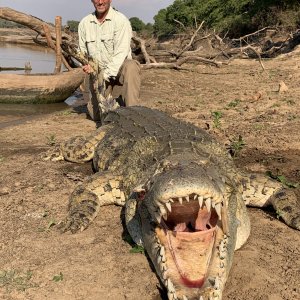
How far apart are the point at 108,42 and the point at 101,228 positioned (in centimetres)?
403

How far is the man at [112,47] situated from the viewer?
260 inches

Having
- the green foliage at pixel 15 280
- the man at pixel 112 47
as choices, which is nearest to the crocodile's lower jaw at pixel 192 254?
the green foliage at pixel 15 280

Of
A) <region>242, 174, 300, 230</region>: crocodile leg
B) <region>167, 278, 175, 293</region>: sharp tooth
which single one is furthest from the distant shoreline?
<region>167, 278, 175, 293</region>: sharp tooth

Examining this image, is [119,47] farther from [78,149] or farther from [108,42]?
[78,149]

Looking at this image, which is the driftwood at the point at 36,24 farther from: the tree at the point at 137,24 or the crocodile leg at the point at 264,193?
the tree at the point at 137,24

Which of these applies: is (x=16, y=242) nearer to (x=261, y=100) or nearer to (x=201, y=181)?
(x=201, y=181)

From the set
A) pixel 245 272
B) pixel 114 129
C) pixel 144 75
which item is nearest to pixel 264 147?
pixel 114 129

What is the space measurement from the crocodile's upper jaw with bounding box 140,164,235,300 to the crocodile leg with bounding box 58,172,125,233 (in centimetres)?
116

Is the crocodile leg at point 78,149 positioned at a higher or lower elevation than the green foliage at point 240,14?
lower

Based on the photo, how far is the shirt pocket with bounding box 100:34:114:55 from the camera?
6.66 m

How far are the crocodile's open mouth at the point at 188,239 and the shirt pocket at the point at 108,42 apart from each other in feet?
15.7

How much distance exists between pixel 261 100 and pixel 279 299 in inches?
236

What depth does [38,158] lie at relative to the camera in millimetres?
5234

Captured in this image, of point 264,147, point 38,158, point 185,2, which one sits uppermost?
point 185,2
